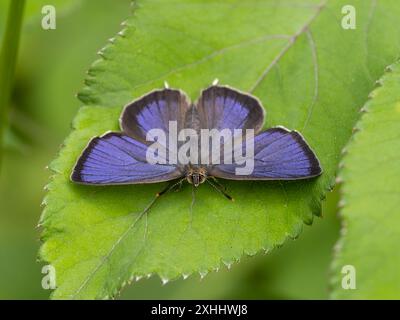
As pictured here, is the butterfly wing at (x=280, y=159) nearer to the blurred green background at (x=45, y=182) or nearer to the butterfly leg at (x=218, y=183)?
the butterfly leg at (x=218, y=183)

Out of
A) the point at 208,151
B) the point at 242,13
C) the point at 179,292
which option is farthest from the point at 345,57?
the point at 179,292

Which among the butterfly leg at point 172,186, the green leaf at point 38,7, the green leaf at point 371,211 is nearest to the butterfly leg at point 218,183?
the butterfly leg at point 172,186

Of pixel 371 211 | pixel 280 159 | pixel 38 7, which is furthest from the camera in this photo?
pixel 38 7

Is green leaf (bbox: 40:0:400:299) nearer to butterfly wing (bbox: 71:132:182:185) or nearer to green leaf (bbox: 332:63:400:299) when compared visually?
butterfly wing (bbox: 71:132:182:185)

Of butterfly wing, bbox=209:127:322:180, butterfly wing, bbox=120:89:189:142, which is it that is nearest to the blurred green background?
butterfly wing, bbox=120:89:189:142

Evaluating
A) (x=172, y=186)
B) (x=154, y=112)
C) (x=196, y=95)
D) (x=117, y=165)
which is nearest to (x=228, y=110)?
(x=196, y=95)

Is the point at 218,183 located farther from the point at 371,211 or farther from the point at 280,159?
the point at 371,211
